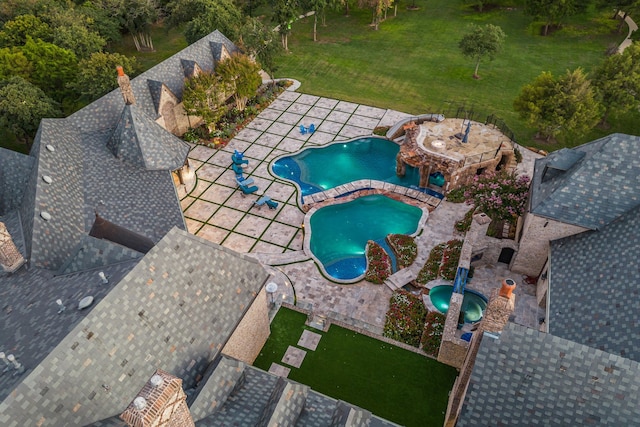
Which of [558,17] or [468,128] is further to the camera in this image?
[558,17]

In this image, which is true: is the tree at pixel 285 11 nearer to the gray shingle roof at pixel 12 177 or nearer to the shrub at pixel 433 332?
the gray shingle roof at pixel 12 177

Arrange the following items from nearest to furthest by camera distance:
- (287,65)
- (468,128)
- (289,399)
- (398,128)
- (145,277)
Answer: (289,399)
(145,277)
(468,128)
(398,128)
(287,65)

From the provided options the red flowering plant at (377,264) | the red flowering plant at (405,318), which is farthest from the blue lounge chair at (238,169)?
the red flowering plant at (405,318)

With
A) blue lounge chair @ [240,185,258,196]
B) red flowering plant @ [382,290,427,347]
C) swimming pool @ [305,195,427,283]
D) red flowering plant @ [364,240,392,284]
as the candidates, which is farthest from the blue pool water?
blue lounge chair @ [240,185,258,196]

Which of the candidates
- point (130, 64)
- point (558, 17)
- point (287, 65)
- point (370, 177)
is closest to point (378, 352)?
point (370, 177)

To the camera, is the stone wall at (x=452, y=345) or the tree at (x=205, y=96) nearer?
the stone wall at (x=452, y=345)

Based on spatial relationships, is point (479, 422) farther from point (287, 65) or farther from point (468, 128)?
point (287, 65)
